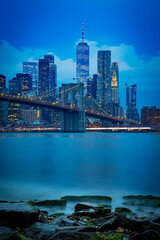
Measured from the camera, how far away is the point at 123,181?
32.4ft

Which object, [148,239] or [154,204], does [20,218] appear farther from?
[154,204]

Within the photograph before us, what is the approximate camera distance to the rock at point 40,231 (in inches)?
134

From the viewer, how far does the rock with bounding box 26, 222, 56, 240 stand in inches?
134

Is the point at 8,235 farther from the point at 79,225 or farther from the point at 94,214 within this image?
the point at 94,214

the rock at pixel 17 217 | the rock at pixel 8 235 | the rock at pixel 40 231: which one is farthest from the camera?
the rock at pixel 17 217

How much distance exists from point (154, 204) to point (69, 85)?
75348mm

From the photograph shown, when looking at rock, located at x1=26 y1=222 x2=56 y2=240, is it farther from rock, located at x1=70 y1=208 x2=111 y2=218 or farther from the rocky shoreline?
rock, located at x1=70 y1=208 x2=111 y2=218

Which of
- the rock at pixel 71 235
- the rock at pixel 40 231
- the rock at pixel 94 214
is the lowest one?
the rock at pixel 94 214

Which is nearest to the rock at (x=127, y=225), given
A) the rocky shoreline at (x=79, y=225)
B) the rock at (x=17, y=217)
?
the rocky shoreline at (x=79, y=225)

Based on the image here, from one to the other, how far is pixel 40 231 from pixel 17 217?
50 centimetres

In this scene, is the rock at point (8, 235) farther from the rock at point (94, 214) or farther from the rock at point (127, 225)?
the rock at point (94, 214)

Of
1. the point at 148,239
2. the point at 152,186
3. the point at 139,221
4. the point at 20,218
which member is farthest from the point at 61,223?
the point at 152,186

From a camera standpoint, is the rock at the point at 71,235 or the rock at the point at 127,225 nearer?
the rock at the point at 71,235

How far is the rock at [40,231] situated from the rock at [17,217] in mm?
178
